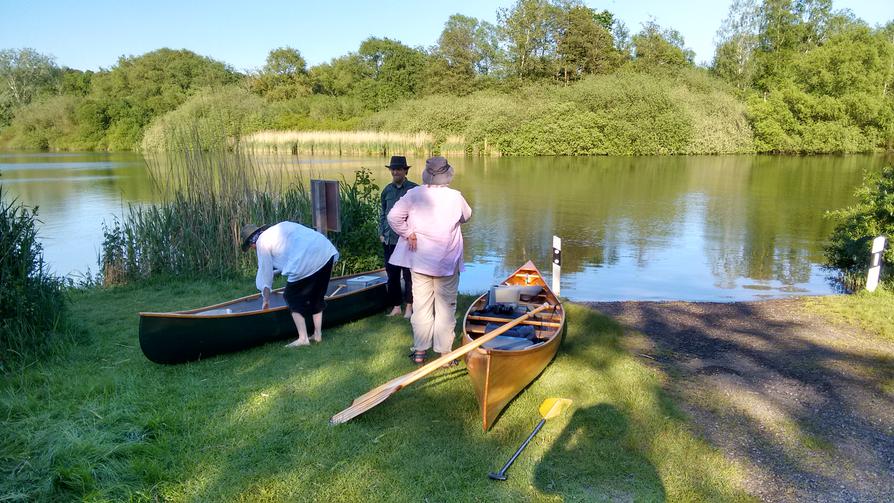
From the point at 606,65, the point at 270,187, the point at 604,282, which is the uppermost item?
the point at 606,65

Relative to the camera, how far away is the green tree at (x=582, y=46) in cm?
4594

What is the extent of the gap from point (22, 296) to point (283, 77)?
53.3 m

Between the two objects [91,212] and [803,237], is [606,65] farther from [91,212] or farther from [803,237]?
[91,212]

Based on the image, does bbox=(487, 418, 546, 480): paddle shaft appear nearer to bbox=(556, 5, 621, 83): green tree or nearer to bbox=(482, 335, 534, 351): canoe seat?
bbox=(482, 335, 534, 351): canoe seat

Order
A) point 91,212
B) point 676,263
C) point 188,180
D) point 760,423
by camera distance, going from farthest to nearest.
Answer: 1. point 91,212
2. point 676,263
3. point 188,180
4. point 760,423

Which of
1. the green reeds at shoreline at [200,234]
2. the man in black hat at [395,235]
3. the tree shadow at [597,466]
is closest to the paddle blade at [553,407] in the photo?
the tree shadow at [597,466]

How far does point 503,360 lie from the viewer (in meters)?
3.74

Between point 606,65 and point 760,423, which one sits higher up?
point 606,65

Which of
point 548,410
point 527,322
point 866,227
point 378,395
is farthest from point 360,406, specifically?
point 866,227

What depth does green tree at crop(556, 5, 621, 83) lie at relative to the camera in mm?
45938

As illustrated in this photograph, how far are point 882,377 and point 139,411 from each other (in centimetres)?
561

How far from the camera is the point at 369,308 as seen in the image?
6.06m

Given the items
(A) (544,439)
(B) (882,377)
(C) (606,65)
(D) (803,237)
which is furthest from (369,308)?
(C) (606,65)

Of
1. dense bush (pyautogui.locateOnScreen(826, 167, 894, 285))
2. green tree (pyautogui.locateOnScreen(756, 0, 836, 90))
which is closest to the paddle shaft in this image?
dense bush (pyautogui.locateOnScreen(826, 167, 894, 285))
